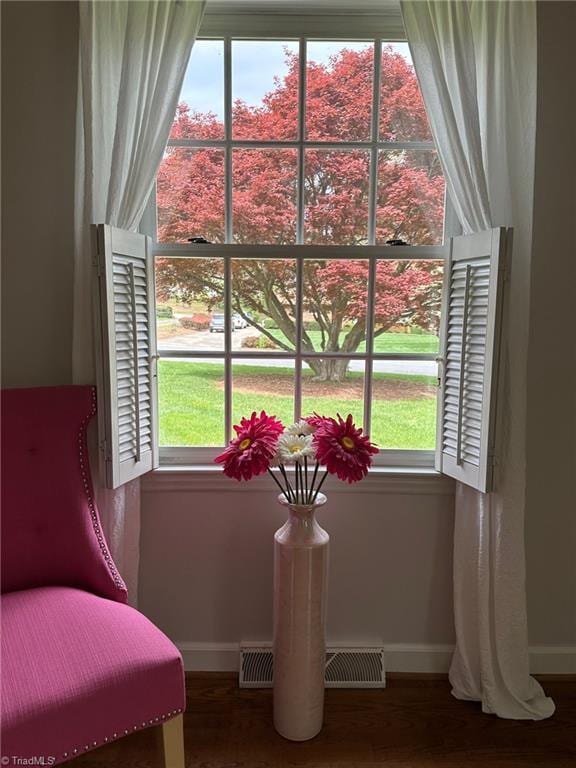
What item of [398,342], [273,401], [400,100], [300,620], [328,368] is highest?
[400,100]

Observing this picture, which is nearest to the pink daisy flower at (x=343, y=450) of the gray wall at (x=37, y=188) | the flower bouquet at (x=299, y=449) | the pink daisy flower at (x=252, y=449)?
the flower bouquet at (x=299, y=449)

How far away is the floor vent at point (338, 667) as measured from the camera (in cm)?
211

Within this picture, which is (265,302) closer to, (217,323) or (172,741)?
(217,323)

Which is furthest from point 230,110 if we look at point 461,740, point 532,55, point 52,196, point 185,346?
point 461,740

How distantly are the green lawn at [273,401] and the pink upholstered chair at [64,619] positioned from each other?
1.35 feet

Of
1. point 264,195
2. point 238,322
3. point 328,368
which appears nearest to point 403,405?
point 328,368

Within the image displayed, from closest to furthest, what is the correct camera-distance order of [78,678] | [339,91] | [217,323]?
[78,678] < [339,91] < [217,323]

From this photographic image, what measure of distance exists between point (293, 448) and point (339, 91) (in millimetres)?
1288

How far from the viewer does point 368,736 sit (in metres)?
1.89

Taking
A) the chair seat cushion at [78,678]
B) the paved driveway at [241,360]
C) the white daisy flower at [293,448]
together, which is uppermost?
the paved driveway at [241,360]

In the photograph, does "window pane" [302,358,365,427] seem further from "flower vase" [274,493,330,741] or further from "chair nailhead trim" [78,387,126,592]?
"chair nailhead trim" [78,387,126,592]

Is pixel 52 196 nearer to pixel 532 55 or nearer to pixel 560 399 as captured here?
pixel 532 55

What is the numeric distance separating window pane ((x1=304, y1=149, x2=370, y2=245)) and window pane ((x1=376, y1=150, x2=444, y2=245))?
6 cm

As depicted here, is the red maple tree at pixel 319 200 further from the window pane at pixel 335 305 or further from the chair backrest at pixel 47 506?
the chair backrest at pixel 47 506
